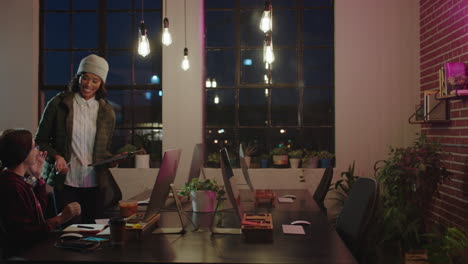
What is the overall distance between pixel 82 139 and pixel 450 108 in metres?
3.15

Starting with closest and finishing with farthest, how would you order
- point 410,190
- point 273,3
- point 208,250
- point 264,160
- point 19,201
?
point 208,250, point 19,201, point 410,190, point 264,160, point 273,3

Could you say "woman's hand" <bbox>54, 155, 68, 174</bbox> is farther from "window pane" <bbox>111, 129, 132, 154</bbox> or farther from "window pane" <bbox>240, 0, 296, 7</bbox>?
"window pane" <bbox>240, 0, 296, 7</bbox>

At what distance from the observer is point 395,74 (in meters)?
5.09

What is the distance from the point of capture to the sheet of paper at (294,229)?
2.29m

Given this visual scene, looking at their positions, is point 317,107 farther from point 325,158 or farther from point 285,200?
point 285,200

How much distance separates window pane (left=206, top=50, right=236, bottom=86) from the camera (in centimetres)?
551

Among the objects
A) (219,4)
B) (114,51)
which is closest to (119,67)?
(114,51)

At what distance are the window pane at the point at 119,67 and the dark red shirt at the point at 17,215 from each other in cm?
355

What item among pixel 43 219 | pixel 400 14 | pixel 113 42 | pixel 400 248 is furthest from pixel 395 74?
pixel 43 219

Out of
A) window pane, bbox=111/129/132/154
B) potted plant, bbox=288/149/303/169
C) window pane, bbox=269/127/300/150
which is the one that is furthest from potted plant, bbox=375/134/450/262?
window pane, bbox=111/129/132/154

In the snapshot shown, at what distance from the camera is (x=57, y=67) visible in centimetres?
567

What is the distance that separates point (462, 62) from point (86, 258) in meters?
3.34

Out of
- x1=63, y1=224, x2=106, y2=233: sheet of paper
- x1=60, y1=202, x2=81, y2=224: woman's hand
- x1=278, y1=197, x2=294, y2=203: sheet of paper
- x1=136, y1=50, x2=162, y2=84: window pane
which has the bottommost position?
x1=278, y1=197, x2=294, y2=203: sheet of paper

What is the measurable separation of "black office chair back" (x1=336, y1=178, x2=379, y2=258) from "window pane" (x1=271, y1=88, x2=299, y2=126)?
9.30ft
